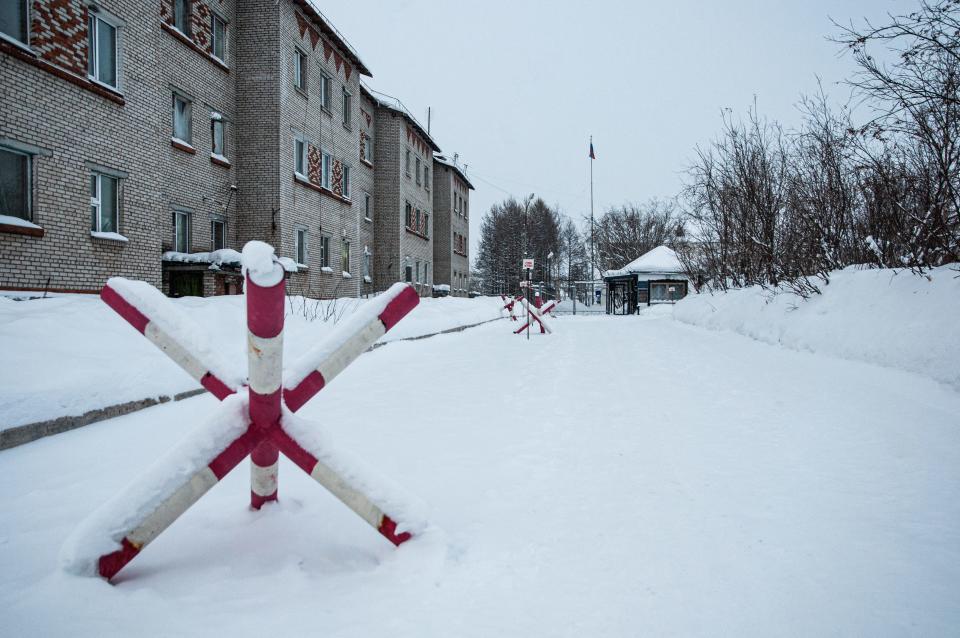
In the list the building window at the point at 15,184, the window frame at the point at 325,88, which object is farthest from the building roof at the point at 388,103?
the building window at the point at 15,184

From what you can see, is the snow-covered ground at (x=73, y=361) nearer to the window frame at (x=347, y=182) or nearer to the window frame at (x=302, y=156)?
the window frame at (x=302, y=156)

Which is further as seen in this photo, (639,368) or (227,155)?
(227,155)

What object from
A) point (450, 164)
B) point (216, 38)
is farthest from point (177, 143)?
point (450, 164)

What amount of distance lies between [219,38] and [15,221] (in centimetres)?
964

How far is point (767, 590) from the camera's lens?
1.94 metres

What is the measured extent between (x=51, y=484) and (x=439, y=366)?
18.1 feet

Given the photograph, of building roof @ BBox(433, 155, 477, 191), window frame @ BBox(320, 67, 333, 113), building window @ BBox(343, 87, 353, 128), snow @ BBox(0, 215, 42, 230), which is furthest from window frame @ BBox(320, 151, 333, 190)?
building roof @ BBox(433, 155, 477, 191)

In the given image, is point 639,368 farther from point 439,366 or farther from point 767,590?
point 767,590

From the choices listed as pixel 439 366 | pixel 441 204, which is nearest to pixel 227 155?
pixel 439 366

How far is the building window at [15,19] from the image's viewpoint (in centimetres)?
873

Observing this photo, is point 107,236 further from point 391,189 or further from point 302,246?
point 391,189

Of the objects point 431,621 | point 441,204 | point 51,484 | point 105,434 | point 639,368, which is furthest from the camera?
point 441,204

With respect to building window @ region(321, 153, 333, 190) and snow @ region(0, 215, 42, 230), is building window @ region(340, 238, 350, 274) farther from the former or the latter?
snow @ region(0, 215, 42, 230)

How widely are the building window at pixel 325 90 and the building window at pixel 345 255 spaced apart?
524cm
